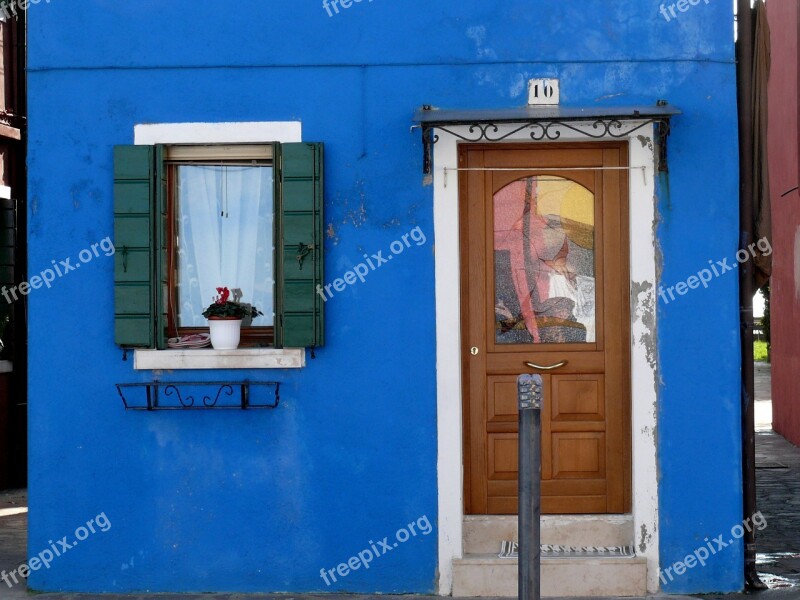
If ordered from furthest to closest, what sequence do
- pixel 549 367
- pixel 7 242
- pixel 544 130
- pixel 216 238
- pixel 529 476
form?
pixel 7 242 < pixel 216 238 < pixel 549 367 < pixel 544 130 < pixel 529 476

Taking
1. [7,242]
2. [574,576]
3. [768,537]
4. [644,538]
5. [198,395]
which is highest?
[7,242]

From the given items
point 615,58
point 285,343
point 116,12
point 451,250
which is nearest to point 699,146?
point 615,58

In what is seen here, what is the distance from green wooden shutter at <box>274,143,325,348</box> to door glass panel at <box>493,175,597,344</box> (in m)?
1.07

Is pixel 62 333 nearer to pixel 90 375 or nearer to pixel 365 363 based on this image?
pixel 90 375

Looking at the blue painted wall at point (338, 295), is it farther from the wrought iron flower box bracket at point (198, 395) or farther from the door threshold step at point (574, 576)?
the door threshold step at point (574, 576)

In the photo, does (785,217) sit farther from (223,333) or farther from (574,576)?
(223,333)

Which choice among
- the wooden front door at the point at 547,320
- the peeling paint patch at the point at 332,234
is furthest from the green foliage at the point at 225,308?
the wooden front door at the point at 547,320

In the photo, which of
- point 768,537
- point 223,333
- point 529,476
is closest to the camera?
point 529,476

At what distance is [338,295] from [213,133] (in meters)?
1.19

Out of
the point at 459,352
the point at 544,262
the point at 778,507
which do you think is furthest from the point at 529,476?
the point at 778,507

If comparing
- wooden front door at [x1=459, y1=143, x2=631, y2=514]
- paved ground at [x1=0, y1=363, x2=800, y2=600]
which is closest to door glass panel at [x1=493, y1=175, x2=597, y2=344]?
wooden front door at [x1=459, y1=143, x2=631, y2=514]

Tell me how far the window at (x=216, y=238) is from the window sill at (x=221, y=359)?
71mm

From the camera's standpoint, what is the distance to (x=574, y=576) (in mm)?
6637

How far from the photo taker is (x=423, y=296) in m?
6.78
